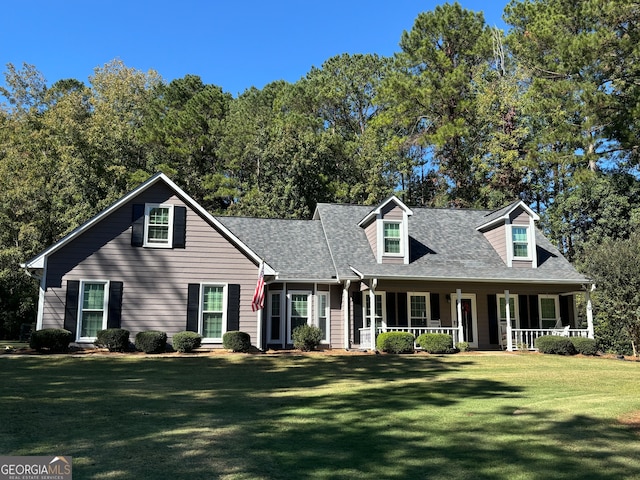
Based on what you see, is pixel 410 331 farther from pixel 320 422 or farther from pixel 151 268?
pixel 320 422

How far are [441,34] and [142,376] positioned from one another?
3490 centimetres

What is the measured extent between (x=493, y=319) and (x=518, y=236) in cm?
383

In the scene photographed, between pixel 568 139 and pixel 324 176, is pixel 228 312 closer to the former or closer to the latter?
pixel 324 176

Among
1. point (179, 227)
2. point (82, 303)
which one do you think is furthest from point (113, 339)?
point (179, 227)

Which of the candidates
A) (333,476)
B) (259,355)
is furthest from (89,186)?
(333,476)

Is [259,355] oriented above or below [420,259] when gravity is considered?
below

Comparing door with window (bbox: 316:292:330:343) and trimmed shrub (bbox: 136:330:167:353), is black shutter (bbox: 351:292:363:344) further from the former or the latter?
trimmed shrub (bbox: 136:330:167:353)

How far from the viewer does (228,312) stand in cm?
1948

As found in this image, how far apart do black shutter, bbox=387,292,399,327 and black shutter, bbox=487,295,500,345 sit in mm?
4050

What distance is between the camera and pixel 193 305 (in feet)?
63.3

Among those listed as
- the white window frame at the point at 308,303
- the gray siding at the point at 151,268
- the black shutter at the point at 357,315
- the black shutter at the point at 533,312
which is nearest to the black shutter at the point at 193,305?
the gray siding at the point at 151,268

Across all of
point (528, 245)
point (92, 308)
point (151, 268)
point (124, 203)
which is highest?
point (124, 203)

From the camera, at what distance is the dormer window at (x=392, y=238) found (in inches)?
897

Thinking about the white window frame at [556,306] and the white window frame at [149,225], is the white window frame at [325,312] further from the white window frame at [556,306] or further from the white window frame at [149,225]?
the white window frame at [556,306]
